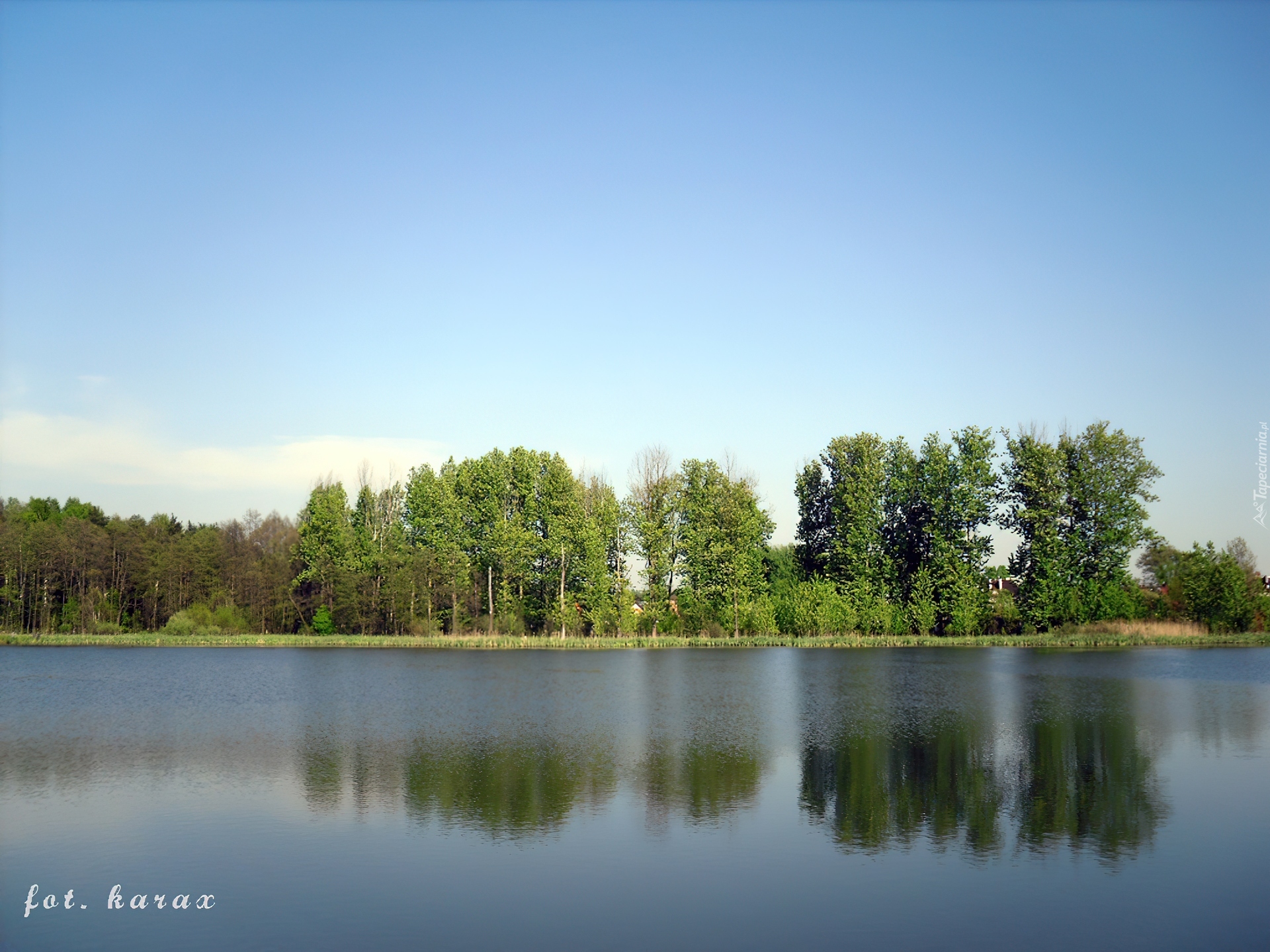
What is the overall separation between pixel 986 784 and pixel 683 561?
4463 centimetres

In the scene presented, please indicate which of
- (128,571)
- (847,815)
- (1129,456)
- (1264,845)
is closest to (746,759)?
(847,815)

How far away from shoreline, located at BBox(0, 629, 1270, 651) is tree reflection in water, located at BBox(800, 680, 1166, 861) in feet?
108

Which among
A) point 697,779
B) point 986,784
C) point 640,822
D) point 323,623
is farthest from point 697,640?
point 640,822

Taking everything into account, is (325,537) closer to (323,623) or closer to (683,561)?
(323,623)

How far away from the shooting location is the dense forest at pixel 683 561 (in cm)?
5588

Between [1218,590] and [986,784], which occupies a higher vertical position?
[1218,590]

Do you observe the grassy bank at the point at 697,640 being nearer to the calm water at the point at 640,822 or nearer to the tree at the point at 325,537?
the tree at the point at 325,537

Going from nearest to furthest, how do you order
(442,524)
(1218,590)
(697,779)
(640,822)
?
(640,822), (697,779), (1218,590), (442,524)

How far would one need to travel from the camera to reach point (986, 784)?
576 inches

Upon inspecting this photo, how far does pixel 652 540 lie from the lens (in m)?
59.1

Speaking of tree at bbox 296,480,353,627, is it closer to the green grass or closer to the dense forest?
the dense forest

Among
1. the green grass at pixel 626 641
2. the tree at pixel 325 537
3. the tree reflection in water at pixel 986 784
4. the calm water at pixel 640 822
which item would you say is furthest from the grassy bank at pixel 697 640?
the tree reflection in water at pixel 986 784

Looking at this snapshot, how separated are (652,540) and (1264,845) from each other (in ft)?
158

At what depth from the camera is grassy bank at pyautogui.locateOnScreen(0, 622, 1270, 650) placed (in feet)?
172
